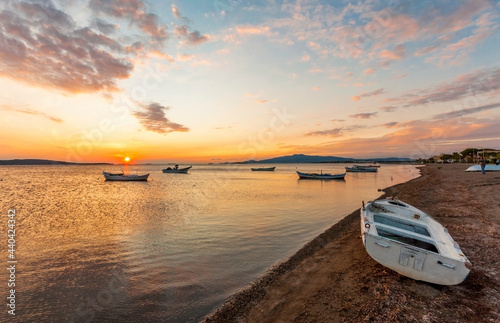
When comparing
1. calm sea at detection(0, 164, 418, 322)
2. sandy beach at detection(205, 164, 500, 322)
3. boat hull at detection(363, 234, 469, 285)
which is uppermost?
boat hull at detection(363, 234, 469, 285)

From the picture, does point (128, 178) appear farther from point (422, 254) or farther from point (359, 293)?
point (422, 254)

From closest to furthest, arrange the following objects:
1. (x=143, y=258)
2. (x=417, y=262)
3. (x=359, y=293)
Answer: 1. (x=417, y=262)
2. (x=359, y=293)
3. (x=143, y=258)

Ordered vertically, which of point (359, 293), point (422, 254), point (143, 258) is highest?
point (422, 254)

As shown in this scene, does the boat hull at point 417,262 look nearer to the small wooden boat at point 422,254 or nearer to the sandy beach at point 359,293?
the small wooden boat at point 422,254

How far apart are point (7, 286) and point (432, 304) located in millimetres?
13102

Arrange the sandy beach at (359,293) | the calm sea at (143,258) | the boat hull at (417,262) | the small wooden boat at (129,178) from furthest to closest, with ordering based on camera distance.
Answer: the small wooden boat at (129,178)
the calm sea at (143,258)
the boat hull at (417,262)
the sandy beach at (359,293)

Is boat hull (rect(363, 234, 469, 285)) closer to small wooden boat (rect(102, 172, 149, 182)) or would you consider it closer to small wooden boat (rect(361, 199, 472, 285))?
small wooden boat (rect(361, 199, 472, 285))

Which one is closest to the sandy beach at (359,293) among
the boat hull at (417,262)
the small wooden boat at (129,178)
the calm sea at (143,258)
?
the boat hull at (417,262)

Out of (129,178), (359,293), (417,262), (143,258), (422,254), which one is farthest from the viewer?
(129,178)

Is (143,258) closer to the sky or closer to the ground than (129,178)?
closer to the ground

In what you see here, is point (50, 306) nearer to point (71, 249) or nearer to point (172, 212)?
point (71, 249)

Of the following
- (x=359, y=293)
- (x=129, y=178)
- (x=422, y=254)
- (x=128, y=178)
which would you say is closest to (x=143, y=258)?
(x=359, y=293)

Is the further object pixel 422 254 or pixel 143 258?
pixel 143 258

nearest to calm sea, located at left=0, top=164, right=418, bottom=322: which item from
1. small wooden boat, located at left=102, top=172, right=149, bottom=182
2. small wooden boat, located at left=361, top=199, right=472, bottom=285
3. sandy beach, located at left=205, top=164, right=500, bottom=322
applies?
sandy beach, located at left=205, top=164, right=500, bottom=322
